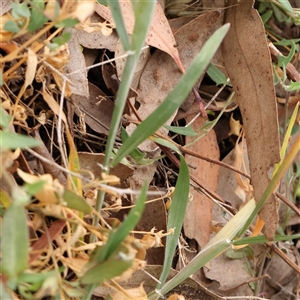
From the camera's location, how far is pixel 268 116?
77 centimetres

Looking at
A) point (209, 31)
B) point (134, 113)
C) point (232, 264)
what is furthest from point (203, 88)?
point (232, 264)

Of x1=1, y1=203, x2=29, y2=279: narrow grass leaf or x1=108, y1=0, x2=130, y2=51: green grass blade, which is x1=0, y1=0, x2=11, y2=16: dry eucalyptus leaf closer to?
x1=108, y1=0, x2=130, y2=51: green grass blade

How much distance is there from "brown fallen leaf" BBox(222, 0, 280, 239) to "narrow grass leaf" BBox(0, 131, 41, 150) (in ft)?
1.38

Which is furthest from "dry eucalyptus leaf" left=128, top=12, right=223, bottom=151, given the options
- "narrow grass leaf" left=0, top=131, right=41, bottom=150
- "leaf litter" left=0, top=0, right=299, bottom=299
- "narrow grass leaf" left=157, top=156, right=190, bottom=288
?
"narrow grass leaf" left=0, top=131, right=41, bottom=150

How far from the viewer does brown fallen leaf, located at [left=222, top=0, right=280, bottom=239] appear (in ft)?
2.46

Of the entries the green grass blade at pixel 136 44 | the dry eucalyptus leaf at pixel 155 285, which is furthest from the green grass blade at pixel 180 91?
the dry eucalyptus leaf at pixel 155 285

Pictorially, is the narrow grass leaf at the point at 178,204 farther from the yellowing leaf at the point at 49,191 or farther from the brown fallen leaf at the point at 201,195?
Answer: the yellowing leaf at the point at 49,191

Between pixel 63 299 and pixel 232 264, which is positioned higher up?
pixel 63 299

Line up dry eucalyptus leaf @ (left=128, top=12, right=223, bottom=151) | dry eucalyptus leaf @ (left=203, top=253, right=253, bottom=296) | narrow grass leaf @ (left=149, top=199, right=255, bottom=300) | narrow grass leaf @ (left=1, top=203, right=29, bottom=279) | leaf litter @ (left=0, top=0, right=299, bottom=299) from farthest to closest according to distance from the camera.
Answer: dry eucalyptus leaf @ (left=203, top=253, right=253, bottom=296), dry eucalyptus leaf @ (left=128, top=12, right=223, bottom=151), narrow grass leaf @ (left=149, top=199, right=255, bottom=300), leaf litter @ (left=0, top=0, right=299, bottom=299), narrow grass leaf @ (left=1, top=203, right=29, bottom=279)

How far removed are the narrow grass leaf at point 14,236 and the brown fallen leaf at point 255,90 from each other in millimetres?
437

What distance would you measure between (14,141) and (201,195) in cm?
51

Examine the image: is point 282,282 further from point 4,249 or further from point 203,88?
point 4,249

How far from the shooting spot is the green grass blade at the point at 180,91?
50 centimetres

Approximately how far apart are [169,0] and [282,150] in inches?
15.0
